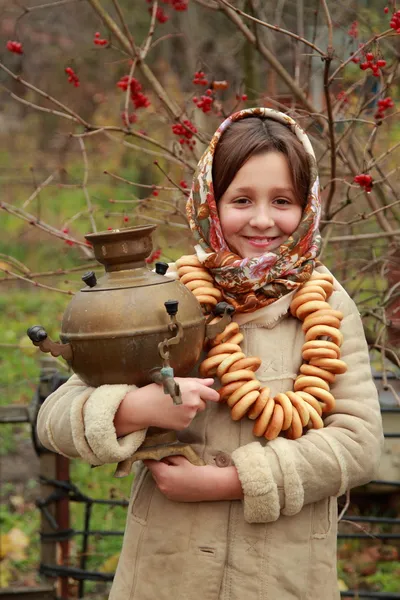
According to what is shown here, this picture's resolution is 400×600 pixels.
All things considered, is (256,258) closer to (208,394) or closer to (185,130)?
(208,394)

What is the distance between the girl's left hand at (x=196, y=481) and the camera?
2070 millimetres

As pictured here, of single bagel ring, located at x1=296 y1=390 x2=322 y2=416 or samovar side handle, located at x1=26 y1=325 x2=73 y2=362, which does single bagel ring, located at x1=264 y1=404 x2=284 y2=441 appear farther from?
samovar side handle, located at x1=26 y1=325 x2=73 y2=362

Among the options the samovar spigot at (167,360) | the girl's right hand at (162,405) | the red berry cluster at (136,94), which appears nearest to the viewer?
the samovar spigot at (167,360)

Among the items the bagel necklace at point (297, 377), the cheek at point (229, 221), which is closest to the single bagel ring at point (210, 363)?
the bagel necklace at point (297, 377)

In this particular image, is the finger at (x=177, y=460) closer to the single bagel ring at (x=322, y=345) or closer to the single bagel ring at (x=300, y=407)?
the single bagel ring at (x=300, y=407)

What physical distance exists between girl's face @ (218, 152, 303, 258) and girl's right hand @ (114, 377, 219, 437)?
402mm

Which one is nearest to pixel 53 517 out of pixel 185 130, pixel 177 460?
pixel 185 130

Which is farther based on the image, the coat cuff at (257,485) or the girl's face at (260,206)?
the girl's face at (260,206)

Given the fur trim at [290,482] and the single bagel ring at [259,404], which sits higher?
the single bagel ring at [259,404]

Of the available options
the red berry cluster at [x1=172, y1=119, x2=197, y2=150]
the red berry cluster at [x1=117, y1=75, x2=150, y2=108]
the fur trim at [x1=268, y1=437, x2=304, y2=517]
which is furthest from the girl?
the red berry cluster at [x1=117, y1=75, x2=150, y2=108]

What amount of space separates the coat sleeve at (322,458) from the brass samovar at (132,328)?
175 millimetres

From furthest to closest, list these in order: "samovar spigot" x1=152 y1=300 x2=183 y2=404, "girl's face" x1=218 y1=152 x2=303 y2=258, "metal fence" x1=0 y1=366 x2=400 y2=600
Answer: "metal fence" x1=0 y1=366 x2=400 y2=600, "girl's face" x1=218 y1=152 x2=303 y2=258, "samovar spigot" x1=152 y1=300 x2=183 y2=404

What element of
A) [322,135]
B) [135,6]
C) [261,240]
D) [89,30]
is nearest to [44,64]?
[89,30]

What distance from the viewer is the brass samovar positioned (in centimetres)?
193
